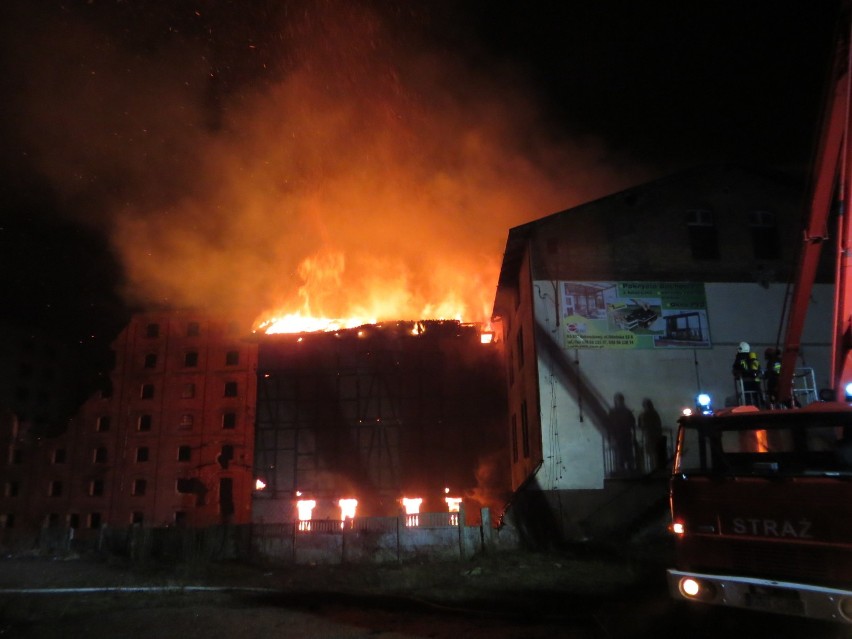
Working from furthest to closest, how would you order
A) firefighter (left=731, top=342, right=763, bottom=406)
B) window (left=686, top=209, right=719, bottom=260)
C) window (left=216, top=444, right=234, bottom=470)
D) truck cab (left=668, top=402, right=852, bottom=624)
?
window (left=216, top=444, right=234, bottom=470) → window (left=686, top=209, right=719, bottom=260) → firefighter (left=731, top=342, right=763, bottom=406) → truck cab (left=668, top=402, right=852, bottom=624)

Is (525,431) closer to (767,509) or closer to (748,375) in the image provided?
(748,375)

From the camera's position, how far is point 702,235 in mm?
16812

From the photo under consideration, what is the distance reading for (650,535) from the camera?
13.6 metres

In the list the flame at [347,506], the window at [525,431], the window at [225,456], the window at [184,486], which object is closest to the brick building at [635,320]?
the window at [525,431]

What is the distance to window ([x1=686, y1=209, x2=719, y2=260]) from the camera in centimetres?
1659

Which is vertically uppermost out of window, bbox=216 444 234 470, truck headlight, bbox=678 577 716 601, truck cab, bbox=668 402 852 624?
window, bbox=216 444 234 470

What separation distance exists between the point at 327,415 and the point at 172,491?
12907 millimetres

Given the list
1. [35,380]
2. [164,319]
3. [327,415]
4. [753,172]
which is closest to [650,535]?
[753,172]

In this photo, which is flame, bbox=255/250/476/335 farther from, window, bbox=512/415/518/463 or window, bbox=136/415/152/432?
window, bbox=136/415/152/432

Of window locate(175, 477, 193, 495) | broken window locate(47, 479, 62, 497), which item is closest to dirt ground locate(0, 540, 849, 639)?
window locate(175, 477, 193, 495)

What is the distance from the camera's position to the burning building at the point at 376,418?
26.6m

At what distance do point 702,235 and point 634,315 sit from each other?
132 inches

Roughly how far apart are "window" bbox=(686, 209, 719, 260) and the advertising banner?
40.7 inches

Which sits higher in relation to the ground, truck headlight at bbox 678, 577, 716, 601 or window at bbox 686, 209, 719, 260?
window at bbox 686, 209, 719, 260
